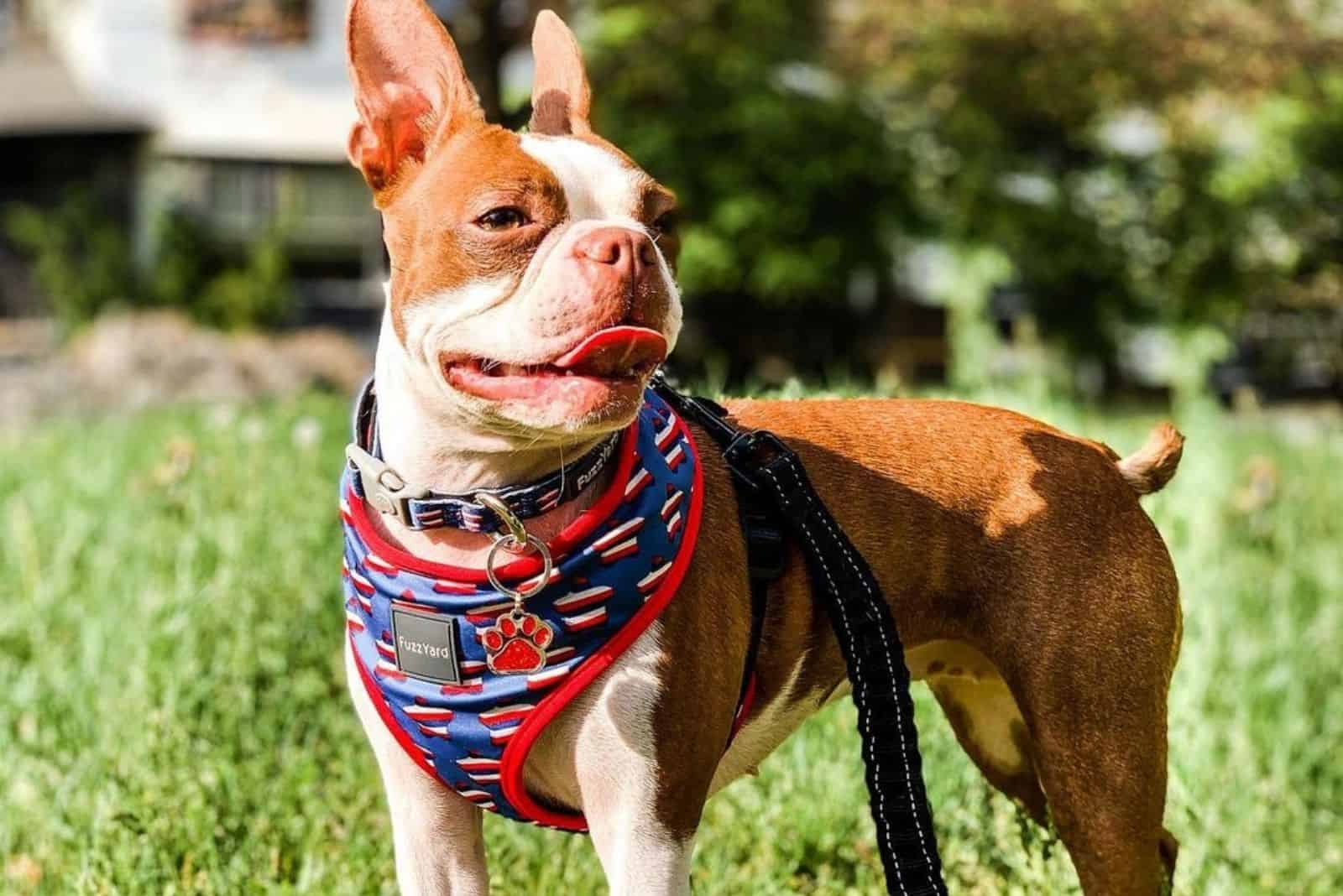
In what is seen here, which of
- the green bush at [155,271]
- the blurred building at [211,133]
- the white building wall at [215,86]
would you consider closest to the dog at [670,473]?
the green bush at [155,271]

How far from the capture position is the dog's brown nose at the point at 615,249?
1957 millimetres

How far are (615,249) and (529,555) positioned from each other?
448 millimetres

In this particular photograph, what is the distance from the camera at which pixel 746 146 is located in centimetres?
1573

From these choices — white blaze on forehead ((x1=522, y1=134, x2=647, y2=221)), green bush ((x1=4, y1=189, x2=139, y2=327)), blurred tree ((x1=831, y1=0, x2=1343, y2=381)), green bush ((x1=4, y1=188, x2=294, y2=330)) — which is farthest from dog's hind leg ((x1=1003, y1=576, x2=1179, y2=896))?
green bush ((x1=4, y1=189, x2=139, y2=327))

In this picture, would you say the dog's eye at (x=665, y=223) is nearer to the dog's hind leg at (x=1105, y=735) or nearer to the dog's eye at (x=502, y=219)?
the dog's eye at (x=502, y=219)

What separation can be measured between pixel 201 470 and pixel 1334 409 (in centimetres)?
1370

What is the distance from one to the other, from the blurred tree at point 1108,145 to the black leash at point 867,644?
48.6 ft

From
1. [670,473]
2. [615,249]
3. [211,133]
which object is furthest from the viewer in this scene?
[211,133]

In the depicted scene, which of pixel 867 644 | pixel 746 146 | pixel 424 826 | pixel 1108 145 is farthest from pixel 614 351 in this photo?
pixel 1108 145

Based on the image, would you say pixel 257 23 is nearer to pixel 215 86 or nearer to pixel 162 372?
pixel 215 86

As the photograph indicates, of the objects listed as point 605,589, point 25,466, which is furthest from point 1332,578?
point 25,466

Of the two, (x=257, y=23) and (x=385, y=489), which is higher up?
(x=385, y=489)

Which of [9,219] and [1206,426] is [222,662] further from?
[9,219]

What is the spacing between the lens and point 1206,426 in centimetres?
678
